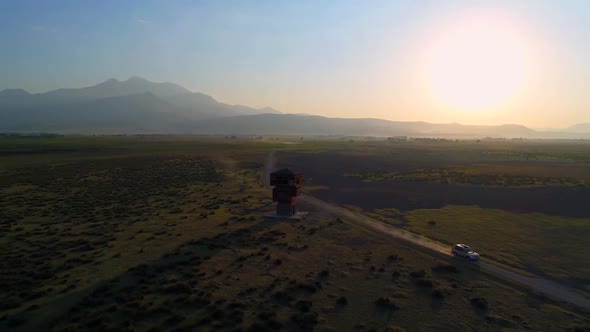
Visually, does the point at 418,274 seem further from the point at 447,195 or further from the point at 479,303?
the point at 447,195

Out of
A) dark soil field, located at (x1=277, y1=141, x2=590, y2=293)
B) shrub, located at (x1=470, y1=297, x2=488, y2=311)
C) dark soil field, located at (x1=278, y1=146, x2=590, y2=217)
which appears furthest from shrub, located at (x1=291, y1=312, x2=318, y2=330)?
dark soil field, located at (x1=278, y1=146, x2=590, y2=217)

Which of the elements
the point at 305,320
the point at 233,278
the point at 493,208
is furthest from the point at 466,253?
the point at 493,208

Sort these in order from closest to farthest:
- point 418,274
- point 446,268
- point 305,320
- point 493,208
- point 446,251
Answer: point 305,320 → point 418,274 → point 446,268 → point 446,251 → point 493,208

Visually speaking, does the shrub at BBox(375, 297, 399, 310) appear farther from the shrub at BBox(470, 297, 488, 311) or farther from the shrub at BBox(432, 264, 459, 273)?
the shrub at BBox(432, 264, 459, 273)

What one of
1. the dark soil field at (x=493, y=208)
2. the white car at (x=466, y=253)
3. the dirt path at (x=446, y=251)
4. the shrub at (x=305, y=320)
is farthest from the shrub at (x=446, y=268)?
the shrub at (x=305, y=320)

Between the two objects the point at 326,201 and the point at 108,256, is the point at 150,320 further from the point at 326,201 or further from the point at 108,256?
the point at 326,201

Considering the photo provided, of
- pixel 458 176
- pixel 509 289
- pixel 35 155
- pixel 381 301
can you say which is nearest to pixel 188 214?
pixel 381 301
